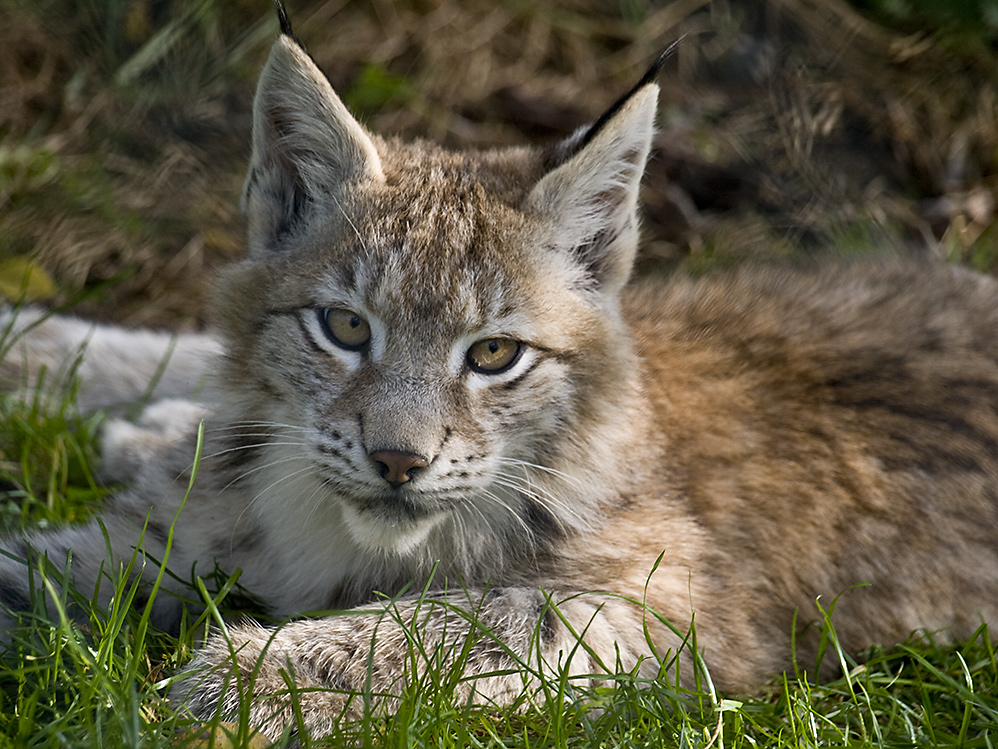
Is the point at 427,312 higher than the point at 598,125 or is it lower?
lower

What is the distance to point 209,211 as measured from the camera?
20.4 ft

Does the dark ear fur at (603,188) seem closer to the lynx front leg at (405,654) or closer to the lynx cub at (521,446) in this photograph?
the lynx cub at (521,446)

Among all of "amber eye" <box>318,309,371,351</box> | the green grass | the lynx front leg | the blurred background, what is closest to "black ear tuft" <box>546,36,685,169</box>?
"amber eye" <box>318,309,371,351</box>

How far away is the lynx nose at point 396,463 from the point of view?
286 centimetres

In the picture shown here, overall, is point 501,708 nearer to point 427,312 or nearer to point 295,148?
point 427,312

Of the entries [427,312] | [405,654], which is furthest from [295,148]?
[405,654]

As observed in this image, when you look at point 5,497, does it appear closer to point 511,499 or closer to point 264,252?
point 264,252

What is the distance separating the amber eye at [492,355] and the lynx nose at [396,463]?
43 centimetres

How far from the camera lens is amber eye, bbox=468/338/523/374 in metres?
3.18

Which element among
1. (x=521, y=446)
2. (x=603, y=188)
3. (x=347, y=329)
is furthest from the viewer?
(x=603, y=188)

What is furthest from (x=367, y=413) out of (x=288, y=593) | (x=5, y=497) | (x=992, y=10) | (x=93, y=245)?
(x=992, y=10)

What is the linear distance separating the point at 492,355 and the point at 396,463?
0.53 meters

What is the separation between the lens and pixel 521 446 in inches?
129

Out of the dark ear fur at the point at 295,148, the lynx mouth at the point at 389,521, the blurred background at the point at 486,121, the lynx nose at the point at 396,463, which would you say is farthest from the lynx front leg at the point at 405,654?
the blurred background at the point at 486,121
